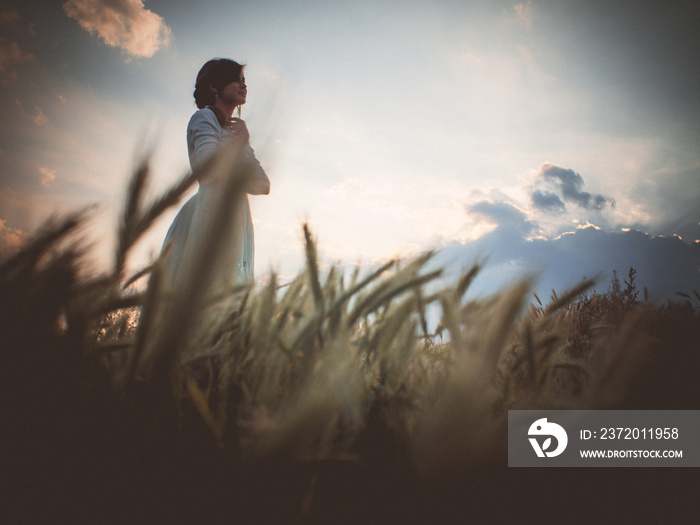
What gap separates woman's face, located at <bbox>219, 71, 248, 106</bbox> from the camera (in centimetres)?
→ 214

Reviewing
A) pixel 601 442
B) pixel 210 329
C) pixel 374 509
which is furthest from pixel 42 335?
pixel 601 442

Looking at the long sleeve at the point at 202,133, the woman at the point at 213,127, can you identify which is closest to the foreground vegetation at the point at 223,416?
the woman at the point at 213,127

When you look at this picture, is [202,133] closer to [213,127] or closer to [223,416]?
[213,127]

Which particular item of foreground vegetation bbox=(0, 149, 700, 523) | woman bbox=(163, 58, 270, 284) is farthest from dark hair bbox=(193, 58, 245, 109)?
foreground vegetation bbox=(0, 149, 700, 523)

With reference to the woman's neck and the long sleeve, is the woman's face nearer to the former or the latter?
the woman's neck

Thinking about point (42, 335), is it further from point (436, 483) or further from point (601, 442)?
point (601, 442)

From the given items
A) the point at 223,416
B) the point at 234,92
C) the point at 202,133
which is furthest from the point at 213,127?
the point at 223,416

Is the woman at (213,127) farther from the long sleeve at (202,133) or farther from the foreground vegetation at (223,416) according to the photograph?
the foreground vegetation at (223,416)

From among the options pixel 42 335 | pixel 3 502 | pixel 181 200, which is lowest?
pixel 3 502

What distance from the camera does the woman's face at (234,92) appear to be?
214 cm

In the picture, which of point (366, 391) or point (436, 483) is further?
point (366, 391)

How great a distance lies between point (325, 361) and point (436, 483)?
0.13m

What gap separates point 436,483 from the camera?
24 centimetres

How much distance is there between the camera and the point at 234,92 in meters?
2.17
